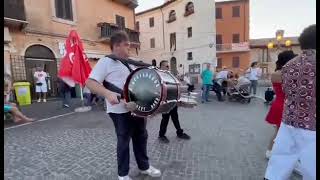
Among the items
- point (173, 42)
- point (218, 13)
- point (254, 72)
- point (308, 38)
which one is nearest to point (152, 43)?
point (173, 42)

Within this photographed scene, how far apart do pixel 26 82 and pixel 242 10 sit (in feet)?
3.90

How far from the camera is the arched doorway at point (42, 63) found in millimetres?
A: 891

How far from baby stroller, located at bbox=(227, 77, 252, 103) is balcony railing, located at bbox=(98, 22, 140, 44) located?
19.3 ft

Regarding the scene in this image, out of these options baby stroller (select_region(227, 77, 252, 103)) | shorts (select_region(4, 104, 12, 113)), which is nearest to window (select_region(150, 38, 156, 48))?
shorts (select_region(4, 104, 12, 113))

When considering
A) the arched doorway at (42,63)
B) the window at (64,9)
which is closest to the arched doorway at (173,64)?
the window at (64,9)

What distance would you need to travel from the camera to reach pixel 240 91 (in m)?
7.86

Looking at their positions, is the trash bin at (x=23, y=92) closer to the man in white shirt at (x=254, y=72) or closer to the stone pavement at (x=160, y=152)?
the stone pavement at (x=160, y=152)

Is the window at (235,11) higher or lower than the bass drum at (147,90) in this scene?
higher

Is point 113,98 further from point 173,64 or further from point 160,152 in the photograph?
point 160,152

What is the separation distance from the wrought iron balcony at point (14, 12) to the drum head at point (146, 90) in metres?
0.98

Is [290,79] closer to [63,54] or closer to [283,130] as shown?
[283,130]

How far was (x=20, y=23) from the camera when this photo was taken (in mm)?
831

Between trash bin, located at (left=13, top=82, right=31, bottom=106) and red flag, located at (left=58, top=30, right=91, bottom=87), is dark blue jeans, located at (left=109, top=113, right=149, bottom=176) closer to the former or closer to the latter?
red flag, located at (left=58, top=30, right=91, bottom=87)

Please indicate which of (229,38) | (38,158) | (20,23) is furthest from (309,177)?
(38,158)
